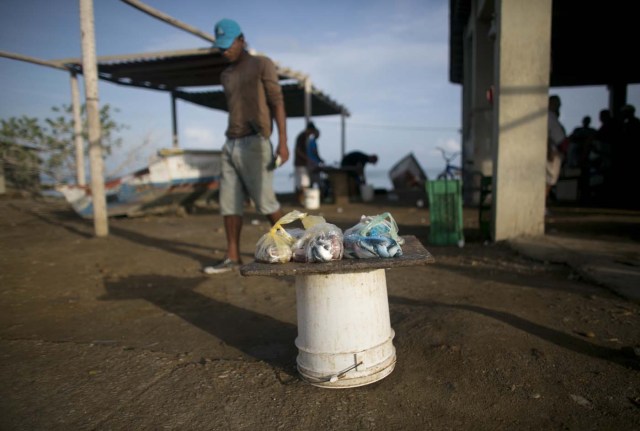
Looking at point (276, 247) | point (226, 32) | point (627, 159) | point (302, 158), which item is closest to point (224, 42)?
point (226, 32)

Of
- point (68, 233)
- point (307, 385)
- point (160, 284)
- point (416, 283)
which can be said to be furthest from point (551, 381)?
point (68, 233)

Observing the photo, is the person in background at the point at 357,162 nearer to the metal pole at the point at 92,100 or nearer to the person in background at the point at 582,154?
the person in background at the point at 582,154

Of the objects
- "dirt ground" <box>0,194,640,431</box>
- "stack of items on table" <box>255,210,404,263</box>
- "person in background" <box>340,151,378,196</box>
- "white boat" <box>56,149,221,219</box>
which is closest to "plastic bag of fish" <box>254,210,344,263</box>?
"stack of items on table" <box>255,210,404,263</box>

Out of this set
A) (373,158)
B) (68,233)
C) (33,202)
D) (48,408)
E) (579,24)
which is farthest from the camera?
(373,158)

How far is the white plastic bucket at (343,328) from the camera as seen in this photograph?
197 centimetres

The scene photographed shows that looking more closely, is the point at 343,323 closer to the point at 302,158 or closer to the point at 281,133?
the point at 281,133

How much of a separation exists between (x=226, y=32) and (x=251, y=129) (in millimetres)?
881

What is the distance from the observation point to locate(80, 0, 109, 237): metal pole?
19.0 feet

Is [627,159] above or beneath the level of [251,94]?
beneath

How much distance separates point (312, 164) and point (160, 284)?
7.60 m

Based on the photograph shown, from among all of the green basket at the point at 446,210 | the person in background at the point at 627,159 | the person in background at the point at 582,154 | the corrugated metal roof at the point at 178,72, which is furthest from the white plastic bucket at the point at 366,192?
the green basket at the point at 446,210

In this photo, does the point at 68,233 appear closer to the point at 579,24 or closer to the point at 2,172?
the point at 2,172

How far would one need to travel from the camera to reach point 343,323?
1.98 m

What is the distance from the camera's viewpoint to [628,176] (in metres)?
8.09
